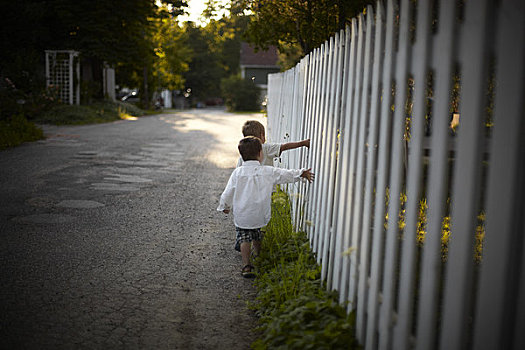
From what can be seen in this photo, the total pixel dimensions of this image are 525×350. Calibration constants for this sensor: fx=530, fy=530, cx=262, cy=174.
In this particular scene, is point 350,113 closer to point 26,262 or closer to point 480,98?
point 480,98

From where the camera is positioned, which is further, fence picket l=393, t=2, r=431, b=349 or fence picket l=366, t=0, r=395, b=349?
fence picket l=366, t=0, r=395, b=349

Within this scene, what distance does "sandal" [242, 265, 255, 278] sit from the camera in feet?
14.4

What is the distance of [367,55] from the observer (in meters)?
2.95

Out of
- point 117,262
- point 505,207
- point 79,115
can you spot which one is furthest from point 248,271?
point 79,115

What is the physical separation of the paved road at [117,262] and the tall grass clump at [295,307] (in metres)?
0.20

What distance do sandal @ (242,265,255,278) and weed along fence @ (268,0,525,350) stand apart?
83 centimetres

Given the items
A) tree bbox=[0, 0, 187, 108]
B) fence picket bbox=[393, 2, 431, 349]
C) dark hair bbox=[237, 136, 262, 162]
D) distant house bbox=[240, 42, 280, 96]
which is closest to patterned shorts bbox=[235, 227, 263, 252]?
dark hair bbox=[237, 136, 262, 162]

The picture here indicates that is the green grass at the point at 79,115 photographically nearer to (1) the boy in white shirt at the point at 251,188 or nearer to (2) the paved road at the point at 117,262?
(2) the paved road at the point at 117,262

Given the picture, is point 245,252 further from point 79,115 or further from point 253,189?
point 79,115

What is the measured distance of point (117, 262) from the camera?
471cm

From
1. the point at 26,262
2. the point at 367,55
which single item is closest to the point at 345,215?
Result: the point at 367,55

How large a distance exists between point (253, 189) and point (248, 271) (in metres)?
0.69

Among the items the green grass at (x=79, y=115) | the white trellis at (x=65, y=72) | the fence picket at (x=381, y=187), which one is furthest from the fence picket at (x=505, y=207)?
the white trellis at (x=65, y=72)

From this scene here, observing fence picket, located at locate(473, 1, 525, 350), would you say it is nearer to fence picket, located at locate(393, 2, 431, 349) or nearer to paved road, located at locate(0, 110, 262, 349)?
fence picket, located at locate(393, 2, 431, 349)
